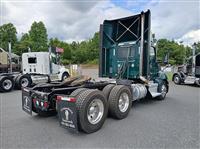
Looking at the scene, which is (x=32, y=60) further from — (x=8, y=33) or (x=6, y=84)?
(x=8, y=33)

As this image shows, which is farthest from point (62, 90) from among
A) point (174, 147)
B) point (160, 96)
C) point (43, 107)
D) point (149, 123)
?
point (160, 96)

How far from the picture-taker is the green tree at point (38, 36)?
41.8m

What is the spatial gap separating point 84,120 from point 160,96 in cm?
467

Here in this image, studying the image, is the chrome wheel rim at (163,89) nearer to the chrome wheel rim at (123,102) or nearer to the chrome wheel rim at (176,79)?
the chrome wheel rim at (123,102)

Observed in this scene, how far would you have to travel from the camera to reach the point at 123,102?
5.25 m

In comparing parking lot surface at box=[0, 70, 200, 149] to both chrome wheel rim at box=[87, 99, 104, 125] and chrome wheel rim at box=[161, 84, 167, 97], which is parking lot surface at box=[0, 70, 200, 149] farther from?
chrome wheel rim at box=[161, 84, 167, 97]

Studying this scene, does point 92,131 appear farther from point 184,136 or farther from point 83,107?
point 184,136

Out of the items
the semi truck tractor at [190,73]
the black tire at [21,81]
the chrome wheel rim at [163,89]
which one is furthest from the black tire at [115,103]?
the semi truck tractor at [190,73]

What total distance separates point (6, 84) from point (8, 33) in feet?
129

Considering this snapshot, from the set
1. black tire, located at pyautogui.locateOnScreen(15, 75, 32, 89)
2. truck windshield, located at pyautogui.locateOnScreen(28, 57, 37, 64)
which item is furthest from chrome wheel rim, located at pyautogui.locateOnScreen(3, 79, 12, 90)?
truck windshield, located at pyautogui.locateOnScreen(28, 57, 37, 64)

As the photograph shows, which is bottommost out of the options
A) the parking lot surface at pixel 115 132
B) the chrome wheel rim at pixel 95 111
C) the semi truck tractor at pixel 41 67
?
the parking lot surface at pixel 115 132

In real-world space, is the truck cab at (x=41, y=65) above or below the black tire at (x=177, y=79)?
above

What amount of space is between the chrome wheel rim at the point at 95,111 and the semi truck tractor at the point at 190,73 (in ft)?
35.8

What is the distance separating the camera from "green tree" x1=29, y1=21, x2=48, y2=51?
1646 inches
